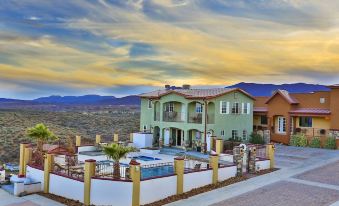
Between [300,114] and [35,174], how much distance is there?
2739 centimetres

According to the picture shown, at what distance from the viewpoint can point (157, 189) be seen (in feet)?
60.6

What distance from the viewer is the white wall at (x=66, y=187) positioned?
18672 mm

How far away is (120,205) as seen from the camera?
17250mm

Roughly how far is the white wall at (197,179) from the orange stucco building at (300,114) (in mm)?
18581

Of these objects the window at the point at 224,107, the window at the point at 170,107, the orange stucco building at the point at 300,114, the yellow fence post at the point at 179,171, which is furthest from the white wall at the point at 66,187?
the orange stucco building at the point at 300,114

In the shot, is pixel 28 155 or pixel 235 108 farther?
pixel 235 108

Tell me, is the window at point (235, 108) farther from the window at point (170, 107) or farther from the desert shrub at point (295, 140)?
the window at point (170, 107)

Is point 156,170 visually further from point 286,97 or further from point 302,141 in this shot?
point 286,97

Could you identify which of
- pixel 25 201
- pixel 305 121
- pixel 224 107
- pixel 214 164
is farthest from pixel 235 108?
pixel 25 201

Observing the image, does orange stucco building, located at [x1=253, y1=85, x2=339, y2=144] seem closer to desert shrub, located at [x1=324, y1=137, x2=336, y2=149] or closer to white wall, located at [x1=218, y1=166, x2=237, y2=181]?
desert shrub, located at [x1=324, y1=137, x2=336, y2=149]

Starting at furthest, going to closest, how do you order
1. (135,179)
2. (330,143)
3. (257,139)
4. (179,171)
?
(257,139) < (330,143) < (179,171) < (135,179)

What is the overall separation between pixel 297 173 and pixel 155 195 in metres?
10.4

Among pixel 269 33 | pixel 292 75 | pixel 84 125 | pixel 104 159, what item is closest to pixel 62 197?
pixel 104 159

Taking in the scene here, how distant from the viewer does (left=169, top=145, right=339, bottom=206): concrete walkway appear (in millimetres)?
17828
